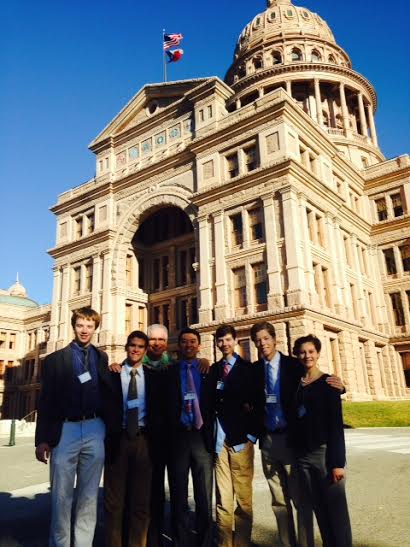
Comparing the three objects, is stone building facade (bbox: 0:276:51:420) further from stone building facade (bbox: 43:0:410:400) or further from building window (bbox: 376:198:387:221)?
building window (bbox: 376:198:387:221)

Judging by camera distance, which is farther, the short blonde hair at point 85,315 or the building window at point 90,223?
the building window at point 90,223

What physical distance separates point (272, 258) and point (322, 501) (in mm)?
20425

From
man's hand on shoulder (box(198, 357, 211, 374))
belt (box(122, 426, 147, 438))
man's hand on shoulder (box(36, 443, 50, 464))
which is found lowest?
man's hand on shoulder (box(36, 443, 50, 464))

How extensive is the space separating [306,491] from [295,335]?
705 inches

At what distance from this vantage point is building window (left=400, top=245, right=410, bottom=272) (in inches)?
1291

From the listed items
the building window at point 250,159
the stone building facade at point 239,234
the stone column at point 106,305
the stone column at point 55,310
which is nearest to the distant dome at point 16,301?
the stone column at point 55,310

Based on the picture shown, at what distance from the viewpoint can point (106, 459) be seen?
4.96 m

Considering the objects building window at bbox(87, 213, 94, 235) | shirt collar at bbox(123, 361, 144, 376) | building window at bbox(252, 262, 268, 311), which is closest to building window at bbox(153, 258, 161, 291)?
building window at bbox(87, 213, 94, 235)

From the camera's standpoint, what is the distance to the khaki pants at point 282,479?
477 centimetres

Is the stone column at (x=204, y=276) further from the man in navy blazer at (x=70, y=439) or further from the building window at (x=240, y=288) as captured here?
the man in navy blazer at (x=70, y=439)

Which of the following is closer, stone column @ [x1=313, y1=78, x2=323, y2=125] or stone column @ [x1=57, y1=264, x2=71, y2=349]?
stone column @ [x1=57, y1=264, x2=71, y2=349]

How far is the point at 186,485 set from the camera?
504 cm

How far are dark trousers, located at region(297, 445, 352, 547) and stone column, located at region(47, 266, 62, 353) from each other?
31.7 meters

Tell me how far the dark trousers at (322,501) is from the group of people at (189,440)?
0.01 metres
